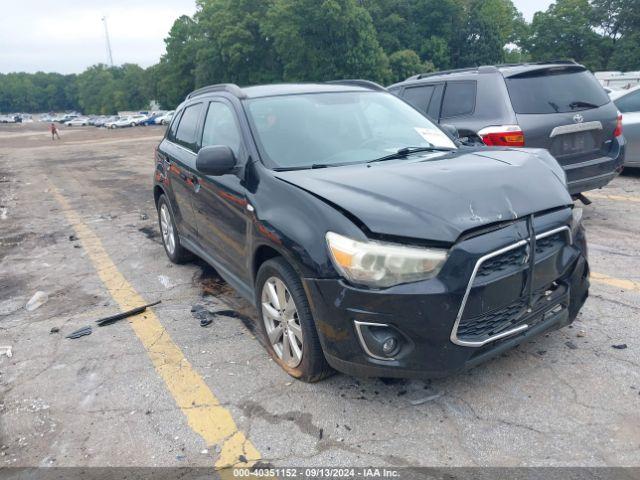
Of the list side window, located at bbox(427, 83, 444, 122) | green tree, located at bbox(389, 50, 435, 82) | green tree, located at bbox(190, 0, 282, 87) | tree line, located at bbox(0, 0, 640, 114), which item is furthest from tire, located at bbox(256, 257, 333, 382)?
green tree, located at bbox(389, 50, 435, 82)

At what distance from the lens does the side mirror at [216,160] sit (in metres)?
3.63

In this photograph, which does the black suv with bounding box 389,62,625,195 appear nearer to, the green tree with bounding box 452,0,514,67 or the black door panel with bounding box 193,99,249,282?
the black door panel with bounding box 193,99,249,282

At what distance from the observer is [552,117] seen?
583 cm

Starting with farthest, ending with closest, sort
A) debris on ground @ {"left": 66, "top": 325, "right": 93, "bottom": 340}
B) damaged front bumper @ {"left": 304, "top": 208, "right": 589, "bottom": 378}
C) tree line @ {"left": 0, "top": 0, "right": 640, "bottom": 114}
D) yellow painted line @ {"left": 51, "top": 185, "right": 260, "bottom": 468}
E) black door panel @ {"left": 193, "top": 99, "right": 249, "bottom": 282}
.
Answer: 1. tree line @ {"left": 0, "top": 0, "right": 640, "bottom": 114}
2. debris on ground @ {"left": 66, "top": 325, "right": 93, "bottom": 340}
3. black door panel @ {"left": 193, "top": 99, "right": 249, "bottom": 282}
4. yellow painted line @ {"left": 51, "top": 185, "right": 260, "bottom": 468}
5. damaged front bumper @ {"left": 304, "top": 208, "right": 589, "bottom": 378}

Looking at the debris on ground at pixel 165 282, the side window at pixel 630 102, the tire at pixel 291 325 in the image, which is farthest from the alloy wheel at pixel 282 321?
the side window at pixel 630 102

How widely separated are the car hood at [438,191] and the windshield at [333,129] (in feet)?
0.88

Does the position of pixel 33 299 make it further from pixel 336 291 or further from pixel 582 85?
pixel 582 85

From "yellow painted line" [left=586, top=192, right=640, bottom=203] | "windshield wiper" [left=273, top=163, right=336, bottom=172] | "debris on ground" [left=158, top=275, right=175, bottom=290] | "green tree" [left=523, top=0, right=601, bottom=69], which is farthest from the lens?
"green tree" [left=523, top=0, right=601, bottom=69]

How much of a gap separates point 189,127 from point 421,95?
11.7ft

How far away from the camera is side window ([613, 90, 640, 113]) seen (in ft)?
29.1

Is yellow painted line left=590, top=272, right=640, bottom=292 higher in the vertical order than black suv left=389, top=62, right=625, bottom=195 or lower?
lower

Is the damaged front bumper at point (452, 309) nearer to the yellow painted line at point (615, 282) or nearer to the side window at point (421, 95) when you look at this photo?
the yellow painted line at point (615, 282)

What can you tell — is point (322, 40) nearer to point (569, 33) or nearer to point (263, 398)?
point (569, 33)

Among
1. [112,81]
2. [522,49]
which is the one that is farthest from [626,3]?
[112,81]
